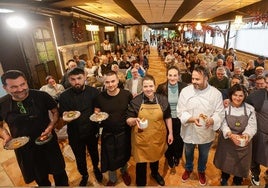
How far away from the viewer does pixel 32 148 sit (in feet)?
7.04

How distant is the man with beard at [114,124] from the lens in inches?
91.9

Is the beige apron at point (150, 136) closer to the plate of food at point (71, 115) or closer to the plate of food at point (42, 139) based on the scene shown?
the plate of food at point (71, 115)

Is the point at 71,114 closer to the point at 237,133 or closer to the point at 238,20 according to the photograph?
the point at 237,133

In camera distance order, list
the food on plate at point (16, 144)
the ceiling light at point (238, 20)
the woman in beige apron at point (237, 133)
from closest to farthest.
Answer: the food on plate at point (16, 144), the woman in beige apron at point (237, 133), the ceiling light at point (238, 20)

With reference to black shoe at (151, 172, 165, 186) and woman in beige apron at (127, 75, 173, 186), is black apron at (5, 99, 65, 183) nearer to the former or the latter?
woman in beige apron at (127, 75, 173, 186)

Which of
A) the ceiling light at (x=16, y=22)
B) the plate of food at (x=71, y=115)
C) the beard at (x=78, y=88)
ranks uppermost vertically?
the ceiling light at (x=16, y=22)

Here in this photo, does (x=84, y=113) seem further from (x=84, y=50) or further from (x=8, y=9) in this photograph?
(x=84, y=50)

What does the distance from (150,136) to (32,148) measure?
1.38 metres

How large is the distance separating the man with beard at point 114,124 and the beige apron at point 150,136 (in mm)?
155

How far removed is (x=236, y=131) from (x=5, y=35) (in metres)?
5.59

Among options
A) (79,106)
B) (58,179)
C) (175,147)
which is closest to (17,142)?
(79,106)

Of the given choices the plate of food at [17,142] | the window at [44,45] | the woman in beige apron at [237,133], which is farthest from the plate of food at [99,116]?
the window at [44,45]

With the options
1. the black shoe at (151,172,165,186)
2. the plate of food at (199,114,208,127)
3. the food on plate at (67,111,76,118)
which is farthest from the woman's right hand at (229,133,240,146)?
the food on plate at (67,111,76,118)

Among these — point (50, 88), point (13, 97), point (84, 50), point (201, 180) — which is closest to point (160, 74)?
point (84, 50)
